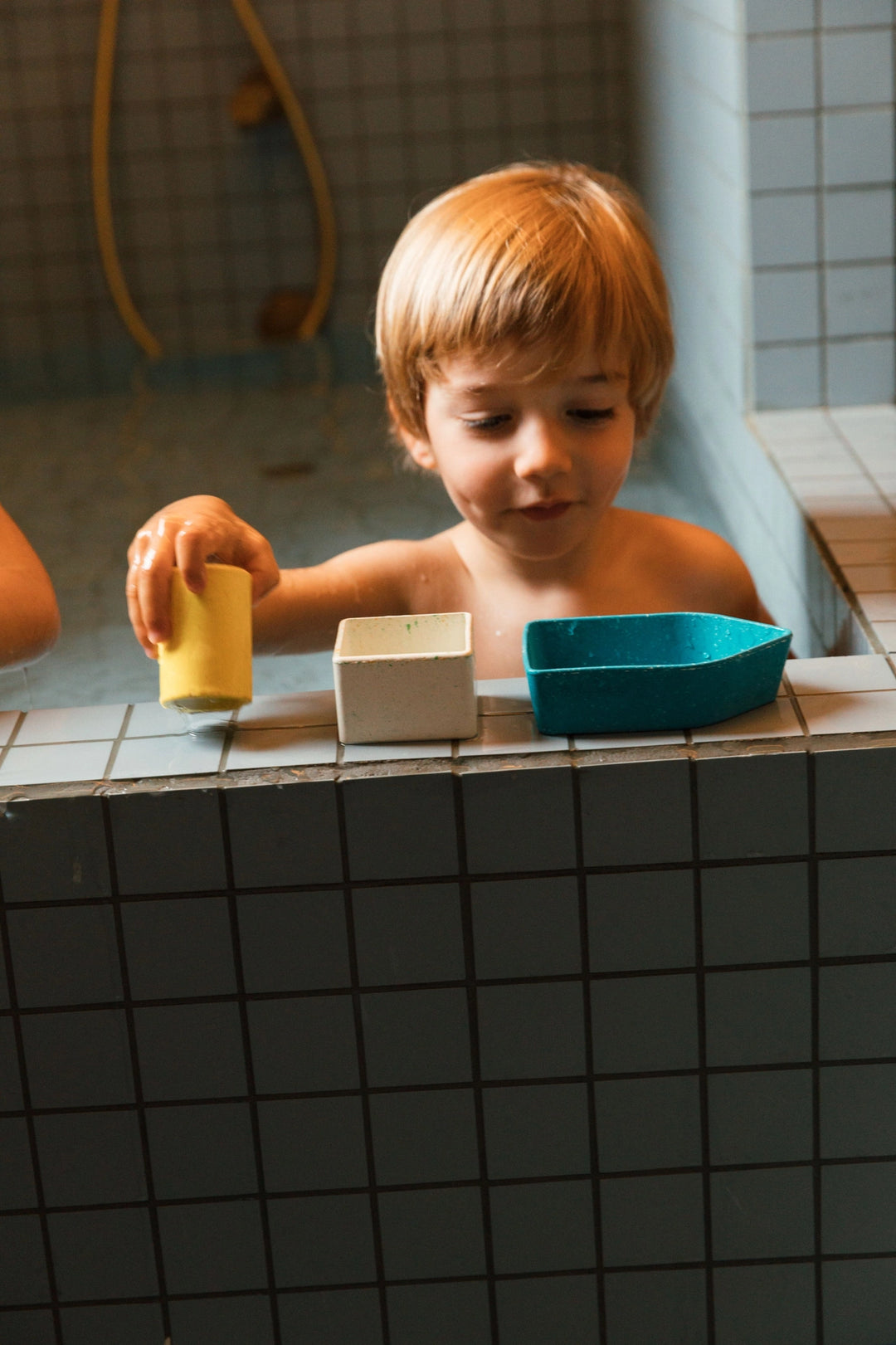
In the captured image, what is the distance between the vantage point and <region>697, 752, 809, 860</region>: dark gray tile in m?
0.86

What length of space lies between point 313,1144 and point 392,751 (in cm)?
26

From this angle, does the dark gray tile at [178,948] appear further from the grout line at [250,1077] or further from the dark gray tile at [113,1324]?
the dark gray tile at [113,1324]

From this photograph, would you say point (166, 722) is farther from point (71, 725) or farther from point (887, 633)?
point (887, 633)

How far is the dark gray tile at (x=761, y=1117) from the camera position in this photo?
3.04 ft

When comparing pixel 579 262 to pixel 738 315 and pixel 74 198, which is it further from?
pixel 74 198

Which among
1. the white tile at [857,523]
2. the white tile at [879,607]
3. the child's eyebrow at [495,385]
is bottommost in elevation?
the white tile at [857,523]

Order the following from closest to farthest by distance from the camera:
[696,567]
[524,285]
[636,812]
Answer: [636,812], [524,285], [696,567]

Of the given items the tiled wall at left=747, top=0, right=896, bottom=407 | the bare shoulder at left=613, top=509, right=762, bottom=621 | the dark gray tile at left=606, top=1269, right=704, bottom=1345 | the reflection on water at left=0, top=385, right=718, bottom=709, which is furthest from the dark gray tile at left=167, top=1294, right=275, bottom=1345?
the tiled wall at left=747, top=0, right=896, bottom=407

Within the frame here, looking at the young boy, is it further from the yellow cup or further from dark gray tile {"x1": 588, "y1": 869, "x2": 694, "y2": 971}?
dark gray tile {"x1": 588, "y1": 869, "x2": 694, "y2": 971}

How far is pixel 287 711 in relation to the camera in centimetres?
96

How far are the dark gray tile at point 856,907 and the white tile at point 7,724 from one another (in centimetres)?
51

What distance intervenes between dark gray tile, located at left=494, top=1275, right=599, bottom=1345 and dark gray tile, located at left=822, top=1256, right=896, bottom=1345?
155mm

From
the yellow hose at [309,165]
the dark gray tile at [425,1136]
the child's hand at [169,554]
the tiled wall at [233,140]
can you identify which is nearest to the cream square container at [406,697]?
the child's hand at [169,554]

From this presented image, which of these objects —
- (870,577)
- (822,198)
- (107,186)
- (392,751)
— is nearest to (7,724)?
(392,751)
